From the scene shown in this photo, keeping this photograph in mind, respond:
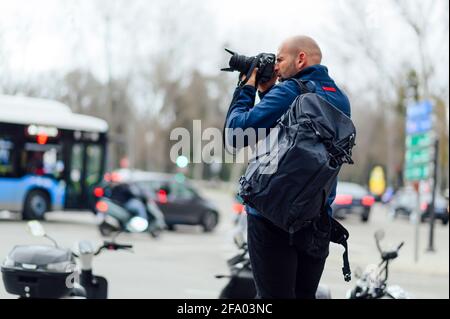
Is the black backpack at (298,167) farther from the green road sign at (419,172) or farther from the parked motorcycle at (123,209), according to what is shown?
the parked motorcycle at (123,209)

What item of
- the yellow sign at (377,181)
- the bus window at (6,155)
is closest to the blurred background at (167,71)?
the bus window at (6,155)

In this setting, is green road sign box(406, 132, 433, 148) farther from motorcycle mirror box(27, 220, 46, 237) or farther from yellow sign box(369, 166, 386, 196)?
yellow sign box(369, 166, 386, 196)

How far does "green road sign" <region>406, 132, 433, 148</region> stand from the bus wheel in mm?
9178

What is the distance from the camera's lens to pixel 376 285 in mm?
4727

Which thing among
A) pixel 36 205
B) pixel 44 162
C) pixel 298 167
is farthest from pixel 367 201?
pixel 298 167

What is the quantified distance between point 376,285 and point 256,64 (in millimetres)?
2095

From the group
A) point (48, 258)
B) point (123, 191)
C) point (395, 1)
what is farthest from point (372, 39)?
point (48, 258)

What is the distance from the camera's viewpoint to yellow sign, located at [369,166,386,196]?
2309 inches

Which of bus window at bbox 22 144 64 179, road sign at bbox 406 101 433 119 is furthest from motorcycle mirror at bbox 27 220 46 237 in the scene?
bus window at bbox 22 144 64 179

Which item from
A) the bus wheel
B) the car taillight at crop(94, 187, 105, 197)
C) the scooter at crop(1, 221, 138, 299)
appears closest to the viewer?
the scooter at crop(1, 221, 138, 299)

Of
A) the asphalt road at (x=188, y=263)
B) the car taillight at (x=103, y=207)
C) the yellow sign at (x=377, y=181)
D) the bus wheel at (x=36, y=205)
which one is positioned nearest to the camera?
the asphalt road at (x=188, y=263)

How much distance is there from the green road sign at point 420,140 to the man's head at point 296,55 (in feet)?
36.1

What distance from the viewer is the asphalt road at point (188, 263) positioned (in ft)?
26.5

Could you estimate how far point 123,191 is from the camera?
17328 millimetres
